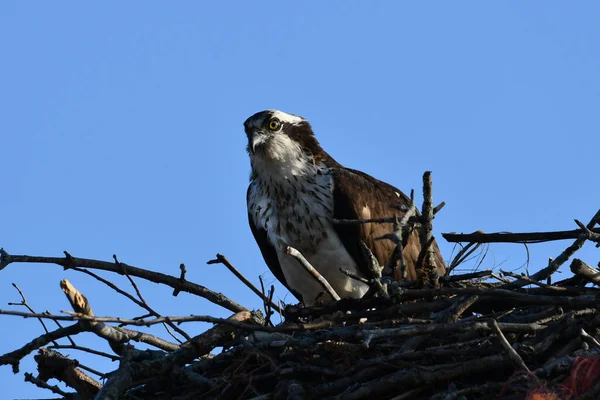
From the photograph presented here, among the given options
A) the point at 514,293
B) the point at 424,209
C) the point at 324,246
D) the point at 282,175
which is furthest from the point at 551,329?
the point at 282,175

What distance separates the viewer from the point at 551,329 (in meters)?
4.76

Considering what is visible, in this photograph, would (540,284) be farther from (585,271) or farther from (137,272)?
(137,272)

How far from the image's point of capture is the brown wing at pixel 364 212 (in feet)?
23.9

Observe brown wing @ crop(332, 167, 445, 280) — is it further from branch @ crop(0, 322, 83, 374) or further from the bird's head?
branch @ crop(0, 322, 83, 374)

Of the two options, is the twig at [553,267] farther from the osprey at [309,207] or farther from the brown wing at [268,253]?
the brown wing at [268,253]

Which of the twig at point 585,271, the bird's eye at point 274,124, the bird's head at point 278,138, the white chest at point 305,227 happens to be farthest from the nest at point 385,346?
the bird's eye at point 274,124

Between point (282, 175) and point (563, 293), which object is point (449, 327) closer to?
point (563, 293)

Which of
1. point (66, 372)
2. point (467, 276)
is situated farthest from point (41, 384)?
point (467, 276)

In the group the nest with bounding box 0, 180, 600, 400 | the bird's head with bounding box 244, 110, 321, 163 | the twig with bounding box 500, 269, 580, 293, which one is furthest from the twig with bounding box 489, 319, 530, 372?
the bird's head with bounding box 244, 110, 321, 163

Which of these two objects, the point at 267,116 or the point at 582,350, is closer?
the point at 582,350

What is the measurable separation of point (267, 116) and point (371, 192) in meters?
1.12

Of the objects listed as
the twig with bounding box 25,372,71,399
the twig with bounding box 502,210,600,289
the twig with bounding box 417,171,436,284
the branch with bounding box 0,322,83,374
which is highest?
the branch with bounding box 0,322,83,374

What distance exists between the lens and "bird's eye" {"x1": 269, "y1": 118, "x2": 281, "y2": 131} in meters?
8.11

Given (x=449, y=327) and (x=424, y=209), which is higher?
(x=424, y=209)
